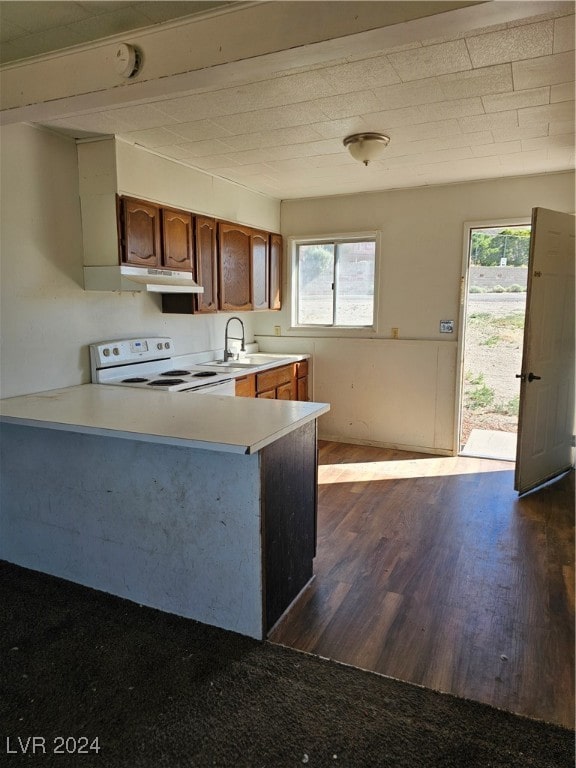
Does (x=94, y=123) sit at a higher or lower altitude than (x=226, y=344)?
higher

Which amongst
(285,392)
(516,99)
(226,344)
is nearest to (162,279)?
(226,344)

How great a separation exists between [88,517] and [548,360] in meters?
3.19

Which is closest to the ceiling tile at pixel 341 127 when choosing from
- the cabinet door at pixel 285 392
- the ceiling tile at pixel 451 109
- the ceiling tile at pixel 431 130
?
the ceiling tile at pixel 431 130

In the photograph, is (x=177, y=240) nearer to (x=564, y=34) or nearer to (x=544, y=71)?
(x=544, y=71)

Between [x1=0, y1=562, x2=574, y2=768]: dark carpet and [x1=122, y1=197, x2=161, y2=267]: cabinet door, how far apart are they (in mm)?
2111

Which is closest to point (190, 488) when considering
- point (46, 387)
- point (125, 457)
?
point (125, 457)

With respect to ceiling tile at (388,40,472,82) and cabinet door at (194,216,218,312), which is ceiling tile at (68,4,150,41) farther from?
cabinet door at (194,216,218,312)

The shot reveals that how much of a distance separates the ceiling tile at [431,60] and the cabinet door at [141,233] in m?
1.75

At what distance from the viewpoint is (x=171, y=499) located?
6.91 feet

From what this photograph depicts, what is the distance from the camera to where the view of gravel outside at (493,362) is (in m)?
5.49

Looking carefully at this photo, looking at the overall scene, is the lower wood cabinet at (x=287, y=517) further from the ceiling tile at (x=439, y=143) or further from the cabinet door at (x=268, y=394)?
the ceiling tile at (x=439, y=143)

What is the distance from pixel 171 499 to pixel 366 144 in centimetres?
230

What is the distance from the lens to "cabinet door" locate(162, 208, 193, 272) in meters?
3.38

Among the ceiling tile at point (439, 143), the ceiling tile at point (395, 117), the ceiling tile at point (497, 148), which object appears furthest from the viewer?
the ceiling tile at point (497, 148)
